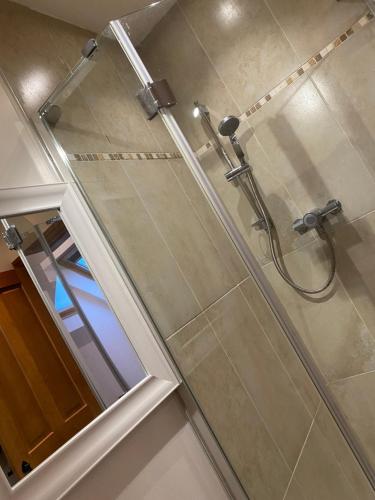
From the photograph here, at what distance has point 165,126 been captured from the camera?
117 centimetres

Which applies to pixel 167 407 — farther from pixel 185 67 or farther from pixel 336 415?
pixel 185 67

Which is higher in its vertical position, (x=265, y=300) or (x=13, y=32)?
(x=13, y=32)

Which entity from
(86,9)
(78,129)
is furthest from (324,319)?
(86,9)

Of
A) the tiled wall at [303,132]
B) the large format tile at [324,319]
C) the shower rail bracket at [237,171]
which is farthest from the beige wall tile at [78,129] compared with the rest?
the large format tile at [324,319]

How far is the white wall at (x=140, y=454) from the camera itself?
78 centimetres

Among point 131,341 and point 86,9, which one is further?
point 86,9

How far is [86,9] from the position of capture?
5.11 ft

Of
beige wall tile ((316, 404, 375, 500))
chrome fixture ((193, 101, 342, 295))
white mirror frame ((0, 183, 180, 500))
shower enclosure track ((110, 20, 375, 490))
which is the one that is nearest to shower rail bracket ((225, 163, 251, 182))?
chrome fixture ((193, 101, 342, 295))

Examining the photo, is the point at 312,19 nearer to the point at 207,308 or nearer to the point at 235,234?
the point at 235,234

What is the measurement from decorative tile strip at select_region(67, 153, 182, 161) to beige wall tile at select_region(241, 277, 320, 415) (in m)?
0.55

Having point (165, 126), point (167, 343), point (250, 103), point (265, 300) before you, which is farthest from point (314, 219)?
point (167, 343)

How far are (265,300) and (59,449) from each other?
861 millimetres

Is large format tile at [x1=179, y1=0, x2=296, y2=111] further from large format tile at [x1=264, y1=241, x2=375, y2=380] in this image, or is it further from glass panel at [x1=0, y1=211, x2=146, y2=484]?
glass panel at [x1=0, y1=211, x2=146, y2=484]

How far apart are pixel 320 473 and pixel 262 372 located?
37 centimetres
